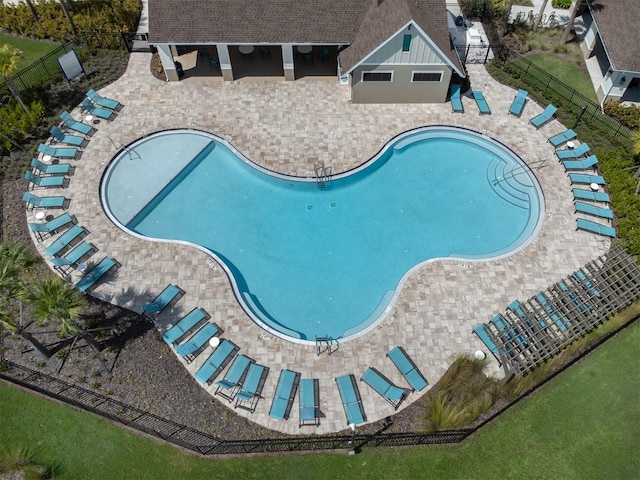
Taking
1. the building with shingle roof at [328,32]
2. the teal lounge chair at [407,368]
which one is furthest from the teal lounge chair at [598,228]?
the teal lounge chair at [407,368]

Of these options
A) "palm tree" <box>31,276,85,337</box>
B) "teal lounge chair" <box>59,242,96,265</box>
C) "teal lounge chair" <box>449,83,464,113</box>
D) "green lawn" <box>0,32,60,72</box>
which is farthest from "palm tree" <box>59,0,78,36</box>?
"teal lounge chair" <box>449,83,464,113</box>

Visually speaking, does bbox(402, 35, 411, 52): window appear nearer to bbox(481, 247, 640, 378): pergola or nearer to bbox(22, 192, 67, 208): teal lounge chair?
bbox(481, 247, 640, 378): pergola

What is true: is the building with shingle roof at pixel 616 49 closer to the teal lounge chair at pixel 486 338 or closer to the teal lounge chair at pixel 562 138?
the teal lounge chair at pixel 562 138

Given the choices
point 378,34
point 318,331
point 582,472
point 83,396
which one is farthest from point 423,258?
point 83,396

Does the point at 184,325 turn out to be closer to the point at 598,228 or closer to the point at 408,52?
the point at 408,52

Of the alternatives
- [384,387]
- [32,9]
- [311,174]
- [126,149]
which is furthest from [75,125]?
[384,387]

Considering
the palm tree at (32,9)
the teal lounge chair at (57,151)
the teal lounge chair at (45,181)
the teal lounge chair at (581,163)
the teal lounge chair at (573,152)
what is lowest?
the teal lounge chair at (581,163)

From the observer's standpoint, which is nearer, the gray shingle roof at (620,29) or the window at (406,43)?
the window at (406,43)
